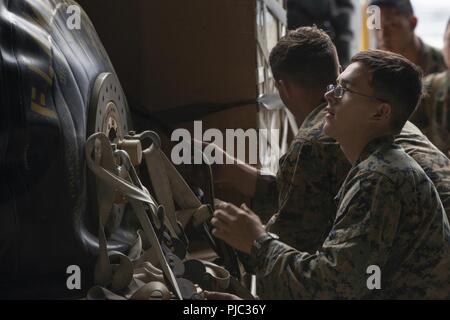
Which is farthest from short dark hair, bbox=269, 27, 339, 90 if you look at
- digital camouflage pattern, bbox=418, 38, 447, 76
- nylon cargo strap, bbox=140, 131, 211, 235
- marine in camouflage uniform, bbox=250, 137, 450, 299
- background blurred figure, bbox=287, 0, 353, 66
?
background blurred figure, bbox=287, 0, 353, 66

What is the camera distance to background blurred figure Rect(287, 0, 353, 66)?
3.18 meters

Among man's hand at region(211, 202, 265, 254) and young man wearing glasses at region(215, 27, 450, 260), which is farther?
young man wearing glasses at region(215, 27, 450, 260)

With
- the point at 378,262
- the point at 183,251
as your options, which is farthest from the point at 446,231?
the point at 183,251

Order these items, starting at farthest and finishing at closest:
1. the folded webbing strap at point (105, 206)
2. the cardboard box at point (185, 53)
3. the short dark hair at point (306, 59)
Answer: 1. the cardboard box at point (185, 53)
2. the short dark hair at point (306, 59)
3. the folded webbing strap at point (105, 206)

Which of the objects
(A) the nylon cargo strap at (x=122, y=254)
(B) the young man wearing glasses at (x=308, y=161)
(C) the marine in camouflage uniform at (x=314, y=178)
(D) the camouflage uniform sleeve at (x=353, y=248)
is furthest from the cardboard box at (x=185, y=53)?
(D) the camouflage uniform sleeve at (x=353, y=248)

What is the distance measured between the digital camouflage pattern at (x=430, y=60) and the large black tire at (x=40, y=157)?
3.78 feet

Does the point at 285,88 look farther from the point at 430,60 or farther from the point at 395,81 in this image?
the point at 430,60

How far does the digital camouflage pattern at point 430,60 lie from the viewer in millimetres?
2691

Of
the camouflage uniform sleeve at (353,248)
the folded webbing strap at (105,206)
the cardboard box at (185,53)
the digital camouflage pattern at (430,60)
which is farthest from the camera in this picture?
the digital camouflage pattern at (430,60)

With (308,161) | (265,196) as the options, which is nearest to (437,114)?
(265,196)

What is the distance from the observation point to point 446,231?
1.66 meters

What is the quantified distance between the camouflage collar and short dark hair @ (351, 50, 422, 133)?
2cm

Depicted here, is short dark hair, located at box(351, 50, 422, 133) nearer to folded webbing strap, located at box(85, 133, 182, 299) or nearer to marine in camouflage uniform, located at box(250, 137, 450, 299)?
marine in camouflage uniform, located at box(250, 137, 450, 299)

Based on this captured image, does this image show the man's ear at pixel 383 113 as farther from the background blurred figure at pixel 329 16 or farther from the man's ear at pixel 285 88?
the background blurred figure at pixel 329 16
